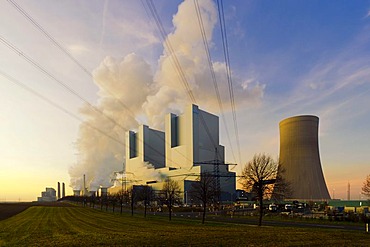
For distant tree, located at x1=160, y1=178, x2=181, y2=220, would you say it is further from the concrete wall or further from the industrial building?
the concrete wall

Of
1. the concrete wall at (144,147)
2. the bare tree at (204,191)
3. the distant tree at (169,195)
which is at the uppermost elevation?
the concrete wall at (144,147)

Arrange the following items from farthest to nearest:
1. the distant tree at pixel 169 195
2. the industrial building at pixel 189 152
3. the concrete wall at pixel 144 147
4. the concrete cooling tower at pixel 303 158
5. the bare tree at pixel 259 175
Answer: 1. the concrete wall at pixel 144 147
2. the industrial building at pixel 189 152
3. the concrete cooling tower at pixel 303 158
4. the distant tree at pixel 169 195
5. the bare tree at pixel 259 175

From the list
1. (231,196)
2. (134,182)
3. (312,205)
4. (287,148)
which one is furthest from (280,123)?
(134,182)

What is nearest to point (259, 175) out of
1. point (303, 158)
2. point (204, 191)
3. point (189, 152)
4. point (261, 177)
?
point (261, 177)

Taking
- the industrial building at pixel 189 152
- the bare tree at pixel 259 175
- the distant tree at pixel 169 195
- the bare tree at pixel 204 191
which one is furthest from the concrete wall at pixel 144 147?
the bare tree at pixel 259 175

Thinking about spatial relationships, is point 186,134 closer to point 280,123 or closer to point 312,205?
point 280,123

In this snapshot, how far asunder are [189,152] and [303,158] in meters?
49.7

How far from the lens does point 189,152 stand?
120875 millimetres

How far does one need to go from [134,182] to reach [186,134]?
4383 centimetres

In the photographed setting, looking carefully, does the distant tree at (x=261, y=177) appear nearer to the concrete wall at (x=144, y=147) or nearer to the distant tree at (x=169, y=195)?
the distant tree at (x=169, y=195)

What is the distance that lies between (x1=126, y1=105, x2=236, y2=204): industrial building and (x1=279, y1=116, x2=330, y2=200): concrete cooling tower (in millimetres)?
32891

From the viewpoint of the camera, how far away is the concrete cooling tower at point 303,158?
251 feet

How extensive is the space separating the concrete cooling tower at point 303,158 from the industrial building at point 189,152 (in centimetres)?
3289

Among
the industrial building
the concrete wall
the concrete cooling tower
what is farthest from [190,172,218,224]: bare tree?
the concrete wall
